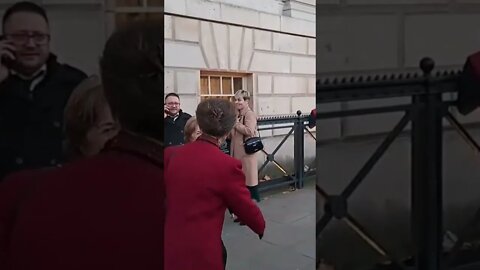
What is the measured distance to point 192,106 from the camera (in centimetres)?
394

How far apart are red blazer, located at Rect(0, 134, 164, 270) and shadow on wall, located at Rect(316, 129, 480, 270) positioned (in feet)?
1.82

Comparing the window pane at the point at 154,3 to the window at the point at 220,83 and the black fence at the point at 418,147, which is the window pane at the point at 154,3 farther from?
the window at the point at 220,83

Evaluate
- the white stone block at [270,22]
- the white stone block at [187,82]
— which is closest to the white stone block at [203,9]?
the white stone block at [270,22]

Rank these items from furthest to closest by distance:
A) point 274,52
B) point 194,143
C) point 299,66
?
point 274,52, point 299,66, point 194,143

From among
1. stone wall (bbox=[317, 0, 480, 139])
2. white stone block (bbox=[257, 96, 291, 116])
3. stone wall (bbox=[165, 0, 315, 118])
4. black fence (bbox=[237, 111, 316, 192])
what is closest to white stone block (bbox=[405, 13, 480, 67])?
stone wall (bbox=[317, 0, 480, 139])

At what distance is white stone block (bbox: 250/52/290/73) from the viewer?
184 inches

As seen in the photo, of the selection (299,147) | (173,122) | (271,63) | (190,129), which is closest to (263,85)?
(271,63)

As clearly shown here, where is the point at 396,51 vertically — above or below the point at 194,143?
above

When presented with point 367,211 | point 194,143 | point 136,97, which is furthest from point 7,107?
point 367,211

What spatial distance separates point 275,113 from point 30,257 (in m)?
3.73

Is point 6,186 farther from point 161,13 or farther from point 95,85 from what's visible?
point 161,13

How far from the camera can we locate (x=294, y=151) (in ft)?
15.3

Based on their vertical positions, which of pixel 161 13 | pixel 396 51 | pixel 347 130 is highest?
pixel 161 13

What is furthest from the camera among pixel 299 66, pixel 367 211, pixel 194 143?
pixel 299 66
